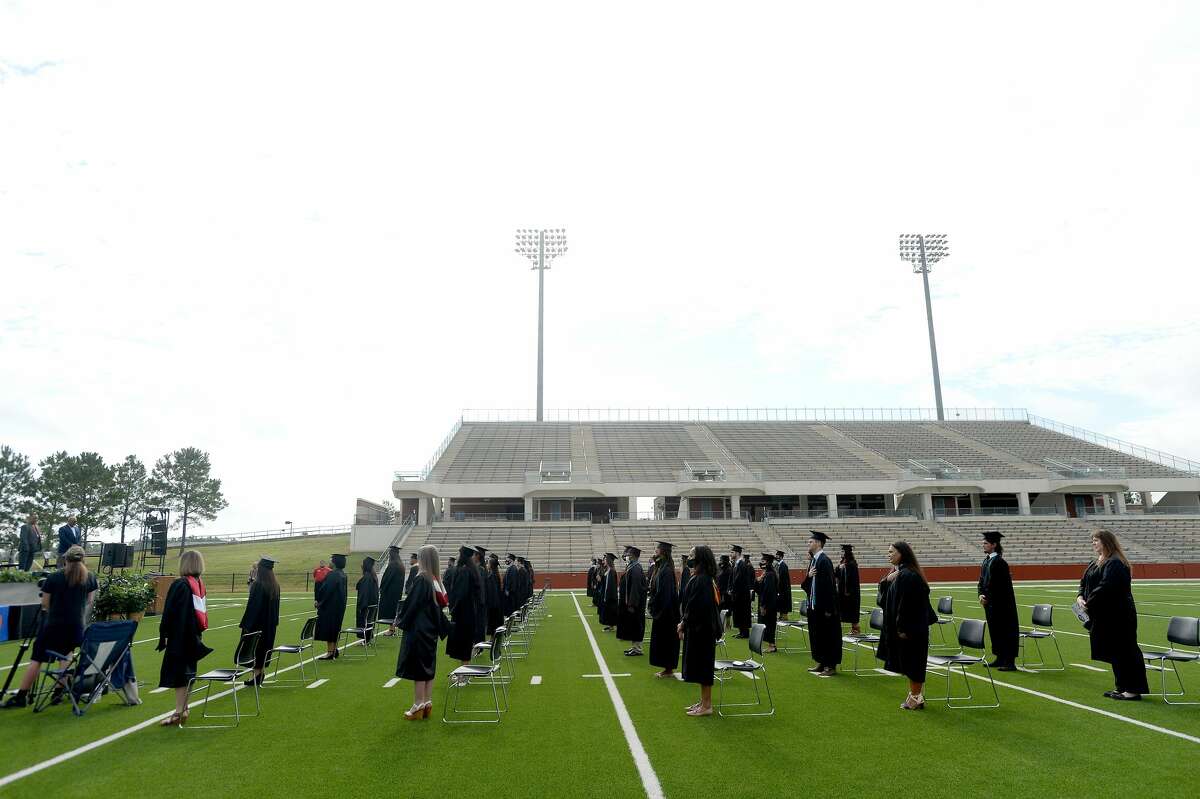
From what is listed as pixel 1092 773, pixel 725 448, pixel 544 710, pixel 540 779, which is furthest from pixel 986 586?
pixel 725 448

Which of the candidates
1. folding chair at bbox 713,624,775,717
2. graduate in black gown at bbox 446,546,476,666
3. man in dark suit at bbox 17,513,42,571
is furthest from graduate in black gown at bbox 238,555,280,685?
man in dark suit at bbox 17,513,42,571

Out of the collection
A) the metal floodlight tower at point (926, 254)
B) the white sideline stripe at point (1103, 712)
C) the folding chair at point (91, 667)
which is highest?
the metal floodlight tower at point (926, 254)

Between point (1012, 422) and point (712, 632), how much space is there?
192 ft

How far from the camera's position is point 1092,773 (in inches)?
210

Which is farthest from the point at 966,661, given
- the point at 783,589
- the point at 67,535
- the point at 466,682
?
the point at 67,535

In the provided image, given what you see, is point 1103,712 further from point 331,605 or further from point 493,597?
point 331,605

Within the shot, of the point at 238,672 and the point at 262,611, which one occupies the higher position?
the point at 262,611

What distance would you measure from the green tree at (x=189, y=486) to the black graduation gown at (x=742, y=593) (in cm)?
5216

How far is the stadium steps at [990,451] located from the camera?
145 ft

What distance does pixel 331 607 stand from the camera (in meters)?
11.4

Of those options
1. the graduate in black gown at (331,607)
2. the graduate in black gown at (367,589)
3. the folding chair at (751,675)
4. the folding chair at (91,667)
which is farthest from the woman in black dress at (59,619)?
the folding chair at (751,675)

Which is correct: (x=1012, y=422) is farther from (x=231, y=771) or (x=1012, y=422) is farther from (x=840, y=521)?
(x=231, y=771)

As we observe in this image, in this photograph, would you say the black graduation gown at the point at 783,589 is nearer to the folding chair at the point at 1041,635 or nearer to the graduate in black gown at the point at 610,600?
the graduate in black gown at the point at 610,600

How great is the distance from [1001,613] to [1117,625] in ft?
6.98
